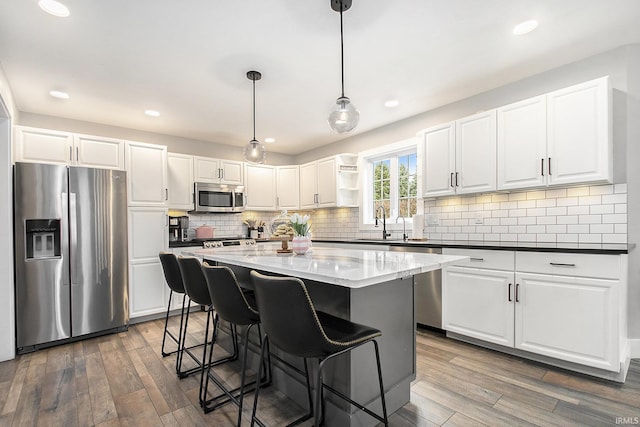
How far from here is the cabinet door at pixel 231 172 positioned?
192 inches

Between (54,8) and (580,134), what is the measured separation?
3.79m

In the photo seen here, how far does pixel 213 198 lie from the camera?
4.72m

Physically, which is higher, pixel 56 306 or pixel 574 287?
pixel 574 287

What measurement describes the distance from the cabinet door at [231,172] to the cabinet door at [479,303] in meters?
3.39

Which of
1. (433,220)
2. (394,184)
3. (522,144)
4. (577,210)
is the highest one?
(522,144)

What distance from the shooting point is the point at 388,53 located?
2559mm

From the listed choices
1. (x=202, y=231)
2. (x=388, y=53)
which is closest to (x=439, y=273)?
(x=388, y=53)

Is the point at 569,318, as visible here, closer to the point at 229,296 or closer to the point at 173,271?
the point at 229,296

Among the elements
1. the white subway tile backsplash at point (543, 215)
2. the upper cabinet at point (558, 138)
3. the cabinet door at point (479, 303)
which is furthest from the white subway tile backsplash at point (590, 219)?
the cabinet door at point (479, 303)

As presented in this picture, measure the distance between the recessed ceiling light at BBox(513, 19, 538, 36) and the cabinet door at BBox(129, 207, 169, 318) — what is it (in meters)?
3.99

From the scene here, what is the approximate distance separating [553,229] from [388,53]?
2.14 metres

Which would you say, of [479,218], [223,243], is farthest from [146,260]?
[479,218]

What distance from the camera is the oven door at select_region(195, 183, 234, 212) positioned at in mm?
4590

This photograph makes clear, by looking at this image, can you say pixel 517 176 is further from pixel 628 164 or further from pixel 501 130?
pixel 628 164
